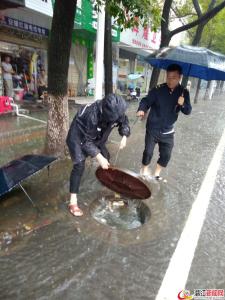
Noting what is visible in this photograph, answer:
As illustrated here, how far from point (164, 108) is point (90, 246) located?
95.3 inches

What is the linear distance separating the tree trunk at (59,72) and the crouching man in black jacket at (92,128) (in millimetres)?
1976

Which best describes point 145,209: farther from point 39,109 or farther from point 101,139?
point 39,109

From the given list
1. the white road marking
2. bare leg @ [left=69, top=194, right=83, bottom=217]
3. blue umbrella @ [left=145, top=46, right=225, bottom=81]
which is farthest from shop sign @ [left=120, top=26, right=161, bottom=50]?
bare leg @ [left=69, top=194, right=83, bottom=217]

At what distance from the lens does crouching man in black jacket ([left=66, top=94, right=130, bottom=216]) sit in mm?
3285

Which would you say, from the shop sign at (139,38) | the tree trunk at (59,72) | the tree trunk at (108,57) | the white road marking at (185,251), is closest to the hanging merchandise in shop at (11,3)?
the tree trunk at (108,57)

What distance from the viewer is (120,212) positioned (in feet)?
13.6

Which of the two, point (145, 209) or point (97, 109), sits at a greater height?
point (97, 109)

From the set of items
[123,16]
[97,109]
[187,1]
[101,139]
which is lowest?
[101,139]

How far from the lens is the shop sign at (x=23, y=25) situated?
10734 mm

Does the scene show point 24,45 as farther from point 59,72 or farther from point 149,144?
point 149,144

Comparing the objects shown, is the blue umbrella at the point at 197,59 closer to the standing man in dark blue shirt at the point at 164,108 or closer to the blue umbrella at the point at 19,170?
the standing man in dark blue shirt at the point at 164,108

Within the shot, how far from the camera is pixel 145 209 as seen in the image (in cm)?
430

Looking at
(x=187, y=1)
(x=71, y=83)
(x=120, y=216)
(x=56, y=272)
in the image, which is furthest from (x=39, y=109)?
(x=187, y=1)

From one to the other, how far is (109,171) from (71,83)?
13007 millimetres
